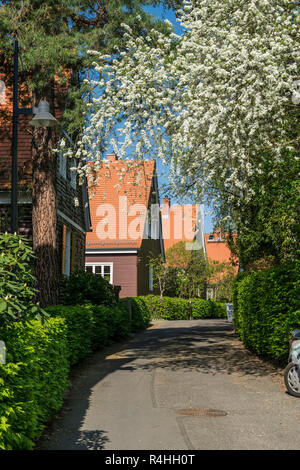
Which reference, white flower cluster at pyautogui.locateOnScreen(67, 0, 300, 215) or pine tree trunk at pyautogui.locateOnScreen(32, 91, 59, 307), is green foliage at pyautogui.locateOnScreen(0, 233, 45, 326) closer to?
white flower cluster at pyautogui.locateOnScreen(67, 0, 300, 215)

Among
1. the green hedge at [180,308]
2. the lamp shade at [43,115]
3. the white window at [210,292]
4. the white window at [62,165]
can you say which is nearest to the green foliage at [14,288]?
the lamp shade at [43,115]

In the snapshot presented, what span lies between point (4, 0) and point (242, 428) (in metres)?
12.4

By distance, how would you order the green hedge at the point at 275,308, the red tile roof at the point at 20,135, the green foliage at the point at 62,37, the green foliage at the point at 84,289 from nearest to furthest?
the green hedge at the point at 275,308
the green foliage at the point at 62,37
the red tile roof at the point at 20,135
the green foliage at the point at 84,289

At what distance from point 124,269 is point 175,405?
21945 millimetres

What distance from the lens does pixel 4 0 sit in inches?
561

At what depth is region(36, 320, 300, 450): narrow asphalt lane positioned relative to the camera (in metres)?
6.32

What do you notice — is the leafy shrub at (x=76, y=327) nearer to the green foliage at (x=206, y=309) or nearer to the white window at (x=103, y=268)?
the white window at (x=103, y=268)

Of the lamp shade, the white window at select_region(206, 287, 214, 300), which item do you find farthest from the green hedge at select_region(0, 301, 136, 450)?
the white window at select_region(206, 287, 214, 300)

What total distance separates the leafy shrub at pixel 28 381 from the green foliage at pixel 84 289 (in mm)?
7944

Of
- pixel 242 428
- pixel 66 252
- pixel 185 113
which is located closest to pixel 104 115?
pixel 185 113

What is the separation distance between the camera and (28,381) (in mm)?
5422

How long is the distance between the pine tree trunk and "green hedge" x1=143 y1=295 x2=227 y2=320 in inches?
533

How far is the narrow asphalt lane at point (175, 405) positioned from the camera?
6.32m
